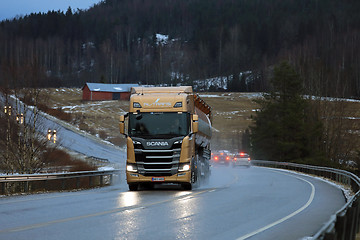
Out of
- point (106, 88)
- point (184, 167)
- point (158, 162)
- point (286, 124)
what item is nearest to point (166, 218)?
point (158, 162)

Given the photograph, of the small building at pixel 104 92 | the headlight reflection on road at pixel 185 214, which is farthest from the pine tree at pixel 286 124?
the small building at pixel 104 92

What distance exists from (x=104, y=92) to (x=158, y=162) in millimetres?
123291

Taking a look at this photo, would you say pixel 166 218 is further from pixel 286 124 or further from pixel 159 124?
pixel 286 124

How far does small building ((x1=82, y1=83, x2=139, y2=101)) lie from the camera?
5487 inches

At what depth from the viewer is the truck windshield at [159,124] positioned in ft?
66.6

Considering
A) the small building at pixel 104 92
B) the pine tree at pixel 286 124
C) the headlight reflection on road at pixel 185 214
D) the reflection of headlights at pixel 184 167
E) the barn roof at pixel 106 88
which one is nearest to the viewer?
the headlight reflection on road at pixel 185 214

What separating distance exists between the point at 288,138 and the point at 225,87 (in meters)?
99.6

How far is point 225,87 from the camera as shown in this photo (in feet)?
546

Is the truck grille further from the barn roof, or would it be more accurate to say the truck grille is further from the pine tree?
the barn roof

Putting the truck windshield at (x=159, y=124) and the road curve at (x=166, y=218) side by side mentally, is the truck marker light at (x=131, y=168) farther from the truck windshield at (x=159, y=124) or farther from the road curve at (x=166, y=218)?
the road curve at (x=166, y=218)

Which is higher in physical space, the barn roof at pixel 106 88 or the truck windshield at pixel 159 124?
the barn roof at pixel 106 88

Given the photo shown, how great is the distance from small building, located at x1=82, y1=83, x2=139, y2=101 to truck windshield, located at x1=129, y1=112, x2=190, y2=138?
11940 cm

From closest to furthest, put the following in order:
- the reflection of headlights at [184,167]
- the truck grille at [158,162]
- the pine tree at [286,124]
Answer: the truck grille at [158,162] < the reflection of headlights at [184,167] < the pine tree at [286,124]

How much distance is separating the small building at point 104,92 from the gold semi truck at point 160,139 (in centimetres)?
11924
